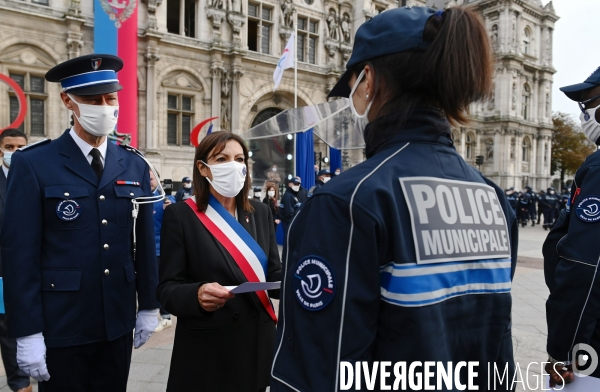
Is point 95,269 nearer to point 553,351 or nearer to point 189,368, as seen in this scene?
point 189,368

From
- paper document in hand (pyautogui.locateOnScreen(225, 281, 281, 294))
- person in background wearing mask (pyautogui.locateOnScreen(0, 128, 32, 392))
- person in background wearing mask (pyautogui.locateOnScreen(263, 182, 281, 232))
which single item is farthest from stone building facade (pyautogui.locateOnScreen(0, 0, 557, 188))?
paper document in hand (pyautogui.locateOnScreen(225, 281, 281, 294))

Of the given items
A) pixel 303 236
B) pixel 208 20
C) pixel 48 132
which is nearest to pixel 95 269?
pixel 303 236

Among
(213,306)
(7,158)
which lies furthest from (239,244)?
(7,158)

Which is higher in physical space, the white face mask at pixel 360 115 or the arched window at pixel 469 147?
the arched window at pixel 469 147

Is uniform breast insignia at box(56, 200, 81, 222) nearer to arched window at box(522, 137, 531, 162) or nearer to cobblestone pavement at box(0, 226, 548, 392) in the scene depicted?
cobblestone pavement at box(0, 226, 548, 392)

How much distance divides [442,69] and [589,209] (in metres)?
1.50

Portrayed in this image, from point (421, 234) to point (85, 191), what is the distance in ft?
6.19

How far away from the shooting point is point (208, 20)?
17.6 m

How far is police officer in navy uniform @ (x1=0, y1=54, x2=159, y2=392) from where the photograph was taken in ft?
6.89

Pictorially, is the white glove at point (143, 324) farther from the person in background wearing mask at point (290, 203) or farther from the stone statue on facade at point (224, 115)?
the stone statue on facade at point (224, 115)

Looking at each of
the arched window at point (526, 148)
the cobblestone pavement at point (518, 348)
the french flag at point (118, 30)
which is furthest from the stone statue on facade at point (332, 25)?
the arched window at point (526, 148)

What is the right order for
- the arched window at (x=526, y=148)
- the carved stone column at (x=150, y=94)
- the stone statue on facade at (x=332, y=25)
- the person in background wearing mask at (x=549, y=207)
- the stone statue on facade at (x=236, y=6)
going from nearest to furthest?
the carved stone column at (x=150, y=94) → the stone statue on facade at (x=236, y=6) → the person in background wearing mask at (x=549, y=207) → the stone statue on facade at (x=332, y=25) → the arched window at (x=526, y=148)

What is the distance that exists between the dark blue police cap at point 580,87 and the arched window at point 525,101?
38023 mm

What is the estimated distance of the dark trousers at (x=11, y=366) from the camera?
3.45 m
